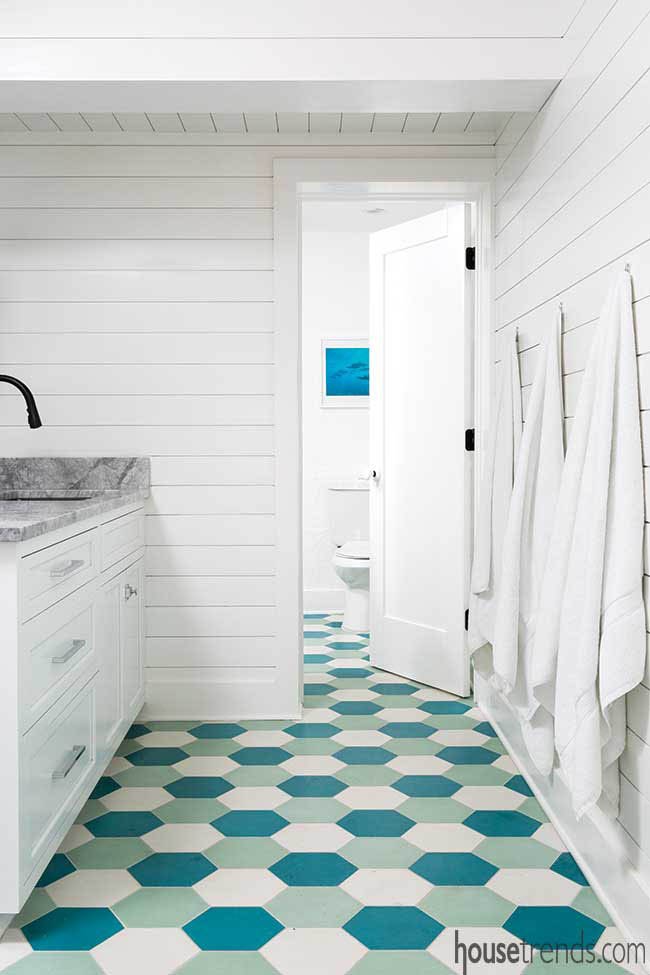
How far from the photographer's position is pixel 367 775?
8.70 ft

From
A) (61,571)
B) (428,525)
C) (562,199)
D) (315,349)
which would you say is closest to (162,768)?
(61,571)

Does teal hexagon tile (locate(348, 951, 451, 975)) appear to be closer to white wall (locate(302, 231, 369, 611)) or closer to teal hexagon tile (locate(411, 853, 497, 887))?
teal hexagon tile (locate(411, 853, 497, 887))

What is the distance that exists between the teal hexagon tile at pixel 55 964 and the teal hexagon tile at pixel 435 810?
98cm

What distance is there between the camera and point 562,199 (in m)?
2.28

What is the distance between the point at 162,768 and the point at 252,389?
4.61 feet

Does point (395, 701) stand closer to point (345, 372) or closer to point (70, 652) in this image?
point (70, 652)

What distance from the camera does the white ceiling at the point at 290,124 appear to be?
9.59ft

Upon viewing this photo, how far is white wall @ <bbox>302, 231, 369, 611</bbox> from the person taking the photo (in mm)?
5262

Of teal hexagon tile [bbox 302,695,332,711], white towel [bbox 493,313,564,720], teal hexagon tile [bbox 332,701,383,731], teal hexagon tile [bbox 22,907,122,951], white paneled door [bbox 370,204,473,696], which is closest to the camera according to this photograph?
teal hexagon tile [bbox 22,907,122,951]

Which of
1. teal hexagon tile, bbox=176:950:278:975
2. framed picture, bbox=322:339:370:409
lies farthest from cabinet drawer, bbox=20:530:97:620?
framed picture, bbox=322:339:370:409

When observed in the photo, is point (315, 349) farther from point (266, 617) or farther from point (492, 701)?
point (492, 701)

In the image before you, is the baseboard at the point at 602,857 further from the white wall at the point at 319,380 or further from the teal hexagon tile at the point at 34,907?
the white wall at the point at 319,380

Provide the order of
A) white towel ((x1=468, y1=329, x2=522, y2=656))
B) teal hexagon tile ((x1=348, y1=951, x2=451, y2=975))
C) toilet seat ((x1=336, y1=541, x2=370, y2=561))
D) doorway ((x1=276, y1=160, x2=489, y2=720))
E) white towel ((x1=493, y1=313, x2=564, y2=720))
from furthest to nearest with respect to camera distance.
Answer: toilet seat ((x1=336, y1=541, x2=370, y2=561)) < doorway ((x1=276, y1=160, x2=489, y2=720)) < white towel ((x1=468, y1=329, x2=522, y2=656)) < white towel ((x1=493, y1=313, x2=564, y2=720)) < teal hexagon tile ((x1=348, y1=951, x2=451, y2=975))

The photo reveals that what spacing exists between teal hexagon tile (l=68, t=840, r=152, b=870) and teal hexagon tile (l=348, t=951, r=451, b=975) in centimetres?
70
